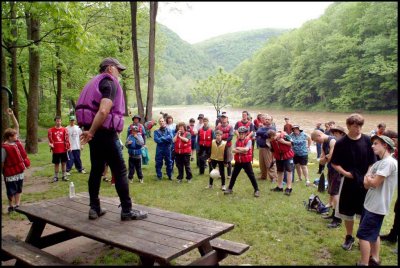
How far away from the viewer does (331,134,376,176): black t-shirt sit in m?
4.57

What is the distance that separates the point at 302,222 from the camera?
6.20 meters

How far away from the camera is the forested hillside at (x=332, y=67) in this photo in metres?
26.7

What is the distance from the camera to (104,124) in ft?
11.6

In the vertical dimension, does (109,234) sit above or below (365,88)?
below

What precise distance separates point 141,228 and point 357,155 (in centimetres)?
325

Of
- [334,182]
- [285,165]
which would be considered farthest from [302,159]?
[334,182]

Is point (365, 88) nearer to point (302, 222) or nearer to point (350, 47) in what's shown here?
point (350, 47)

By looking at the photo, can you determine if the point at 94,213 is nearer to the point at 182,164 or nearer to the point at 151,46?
the point at 182,164

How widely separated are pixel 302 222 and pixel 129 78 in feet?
84.8

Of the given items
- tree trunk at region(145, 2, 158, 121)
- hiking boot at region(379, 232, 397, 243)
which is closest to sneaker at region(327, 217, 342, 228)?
hiking boot at region(379, 232, 397, 243)

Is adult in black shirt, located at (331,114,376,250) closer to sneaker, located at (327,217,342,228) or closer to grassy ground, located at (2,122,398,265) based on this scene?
grassy ground, located at (2,122,398,265)

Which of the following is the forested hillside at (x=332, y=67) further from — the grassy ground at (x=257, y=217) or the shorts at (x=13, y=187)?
the shorts at (x=13, y=187)

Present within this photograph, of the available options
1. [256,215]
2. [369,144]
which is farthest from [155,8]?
[369,144]

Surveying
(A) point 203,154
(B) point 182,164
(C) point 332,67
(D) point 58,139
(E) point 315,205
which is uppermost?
(C) point 332,67
